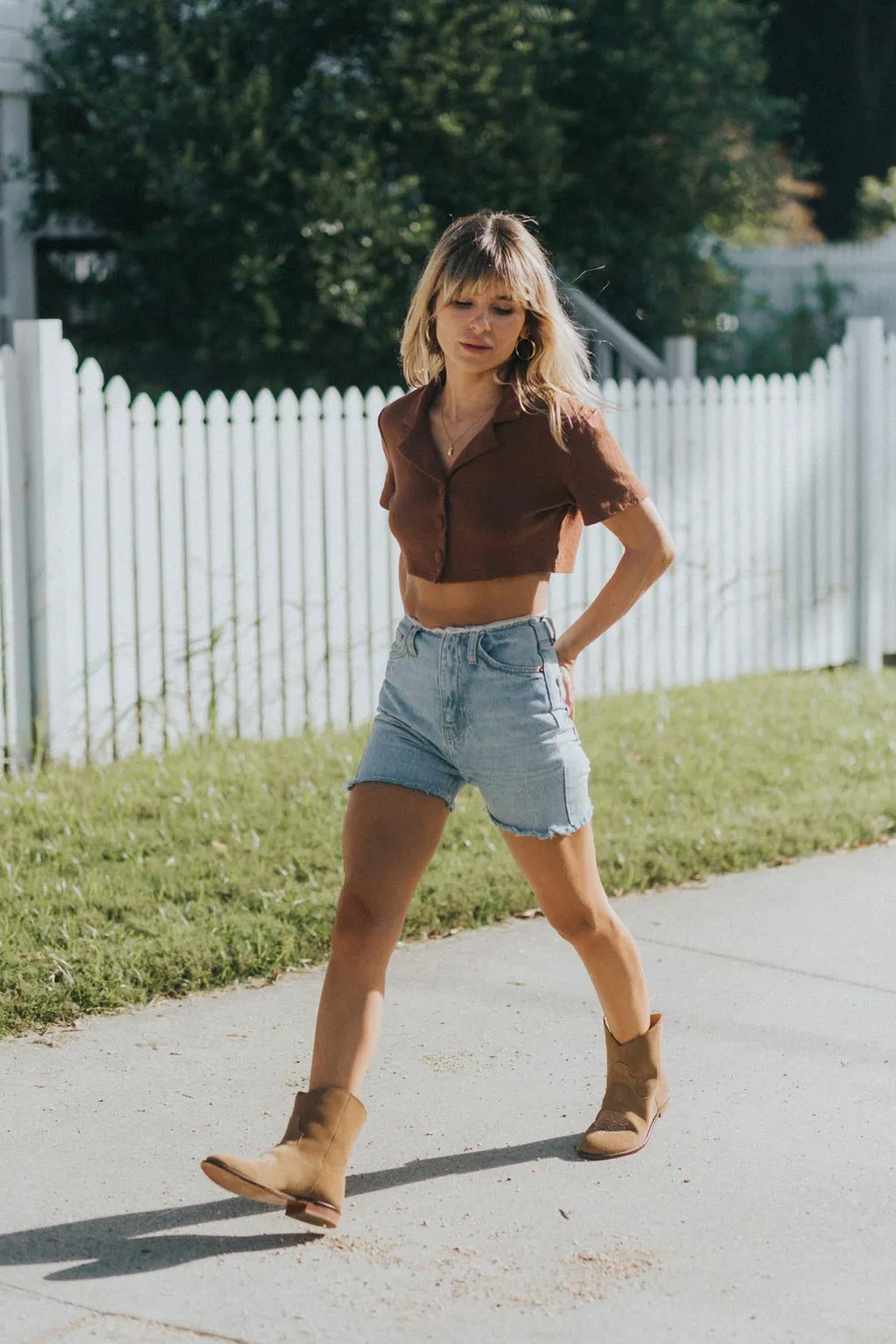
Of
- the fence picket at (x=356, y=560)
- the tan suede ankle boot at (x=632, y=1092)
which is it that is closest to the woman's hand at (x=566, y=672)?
the tan suede ankle boot at (x=632, y=1092)

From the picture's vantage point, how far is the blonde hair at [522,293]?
11.9 feet

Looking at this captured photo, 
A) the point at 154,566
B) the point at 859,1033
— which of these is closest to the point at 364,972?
the point at 859,1033

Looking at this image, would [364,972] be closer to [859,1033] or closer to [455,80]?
[859,1033]

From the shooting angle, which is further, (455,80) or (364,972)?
(455,80)

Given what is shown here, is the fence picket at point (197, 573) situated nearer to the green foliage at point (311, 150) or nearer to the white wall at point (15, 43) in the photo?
the green foliage at point (311, 150)

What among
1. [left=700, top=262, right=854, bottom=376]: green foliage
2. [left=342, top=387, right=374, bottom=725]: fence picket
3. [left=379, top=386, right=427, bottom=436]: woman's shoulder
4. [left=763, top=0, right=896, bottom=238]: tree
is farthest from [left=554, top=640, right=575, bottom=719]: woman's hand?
[left=763, top=0, right=896, bottom=238]: tree

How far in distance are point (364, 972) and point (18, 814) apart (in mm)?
3083

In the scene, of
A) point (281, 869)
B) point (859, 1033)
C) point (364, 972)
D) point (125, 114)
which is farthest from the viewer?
point (125, 114)

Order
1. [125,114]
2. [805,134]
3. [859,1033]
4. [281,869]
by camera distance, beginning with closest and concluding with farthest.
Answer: [859,1033] < [281,869] < [125,114] < [805,134]

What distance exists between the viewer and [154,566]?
7.57m

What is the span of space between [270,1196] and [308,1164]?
0.31 feet

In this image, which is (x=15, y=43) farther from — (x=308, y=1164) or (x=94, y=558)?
(x=308, y=1164)

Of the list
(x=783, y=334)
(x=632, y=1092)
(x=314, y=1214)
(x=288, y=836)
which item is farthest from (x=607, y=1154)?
(x=783, y=334)

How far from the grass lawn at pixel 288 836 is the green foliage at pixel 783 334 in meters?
6.90
